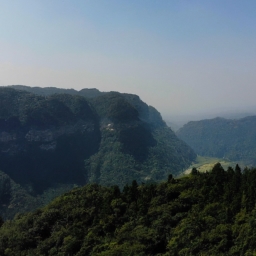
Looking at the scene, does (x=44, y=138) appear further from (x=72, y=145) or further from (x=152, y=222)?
(x=152, y=222)

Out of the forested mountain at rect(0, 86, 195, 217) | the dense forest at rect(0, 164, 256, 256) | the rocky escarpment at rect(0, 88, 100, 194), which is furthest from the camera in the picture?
the forested mountain at rect(0, 86, 195, 217)

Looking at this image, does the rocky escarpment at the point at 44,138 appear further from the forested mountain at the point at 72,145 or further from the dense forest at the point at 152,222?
the dense forest at the point at 152,222

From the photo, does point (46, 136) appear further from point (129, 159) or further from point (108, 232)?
point (108, 232)

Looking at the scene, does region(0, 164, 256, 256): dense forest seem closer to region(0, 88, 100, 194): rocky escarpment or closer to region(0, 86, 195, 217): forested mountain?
region(0, 86, 195, 217): forested mountain

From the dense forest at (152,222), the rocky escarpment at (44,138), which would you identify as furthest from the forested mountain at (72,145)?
the dense forest at (152,222)

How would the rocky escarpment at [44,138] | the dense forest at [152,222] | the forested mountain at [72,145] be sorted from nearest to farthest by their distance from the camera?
1. the dense forest at [152,222]
2. the rocky escarpment at [44,138]
3. the forested mountain at [72,145]

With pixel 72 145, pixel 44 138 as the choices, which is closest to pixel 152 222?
pixel 44 138

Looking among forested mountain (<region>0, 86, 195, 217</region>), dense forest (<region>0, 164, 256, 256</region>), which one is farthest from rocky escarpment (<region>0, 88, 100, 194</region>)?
dense forest (<region>0, 164, 256, 256</region>)
